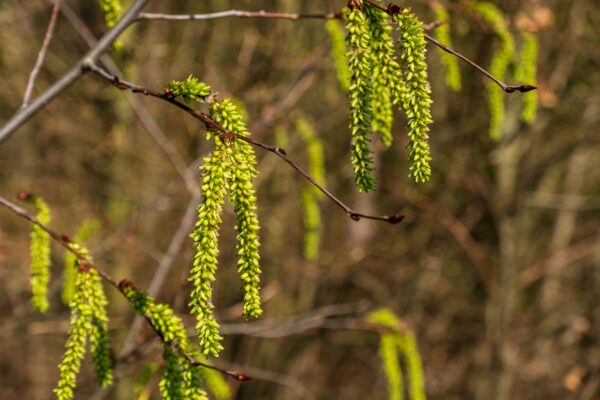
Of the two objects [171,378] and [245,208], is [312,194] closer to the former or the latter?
[171,378]

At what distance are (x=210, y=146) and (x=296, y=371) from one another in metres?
3.24

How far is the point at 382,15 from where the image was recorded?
154 centimetres

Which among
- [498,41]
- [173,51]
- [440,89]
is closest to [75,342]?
[498,41]

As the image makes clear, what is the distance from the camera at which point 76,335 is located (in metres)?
1.79

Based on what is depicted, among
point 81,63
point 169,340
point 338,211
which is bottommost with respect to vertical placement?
point 169,340

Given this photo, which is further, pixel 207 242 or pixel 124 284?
pixel 124 284

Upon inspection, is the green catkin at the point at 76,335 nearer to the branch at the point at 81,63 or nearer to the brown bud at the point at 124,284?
the brown bud at the point at 124,284

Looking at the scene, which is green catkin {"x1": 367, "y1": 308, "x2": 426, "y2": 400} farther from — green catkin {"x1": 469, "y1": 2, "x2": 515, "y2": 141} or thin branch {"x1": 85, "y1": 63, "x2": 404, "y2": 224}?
thin branch {"x1": 85, "y1": 63, "x2": 404, "y2": 224}

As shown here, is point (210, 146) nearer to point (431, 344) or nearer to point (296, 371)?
point (296, 371)

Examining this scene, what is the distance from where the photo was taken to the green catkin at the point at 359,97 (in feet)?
4.80

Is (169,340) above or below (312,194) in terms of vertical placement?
below

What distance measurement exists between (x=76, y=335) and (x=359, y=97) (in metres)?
0.89

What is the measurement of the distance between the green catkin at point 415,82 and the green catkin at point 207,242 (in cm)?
Answer: 36

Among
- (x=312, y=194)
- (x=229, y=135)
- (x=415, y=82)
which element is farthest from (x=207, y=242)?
(x=312, y=194)
